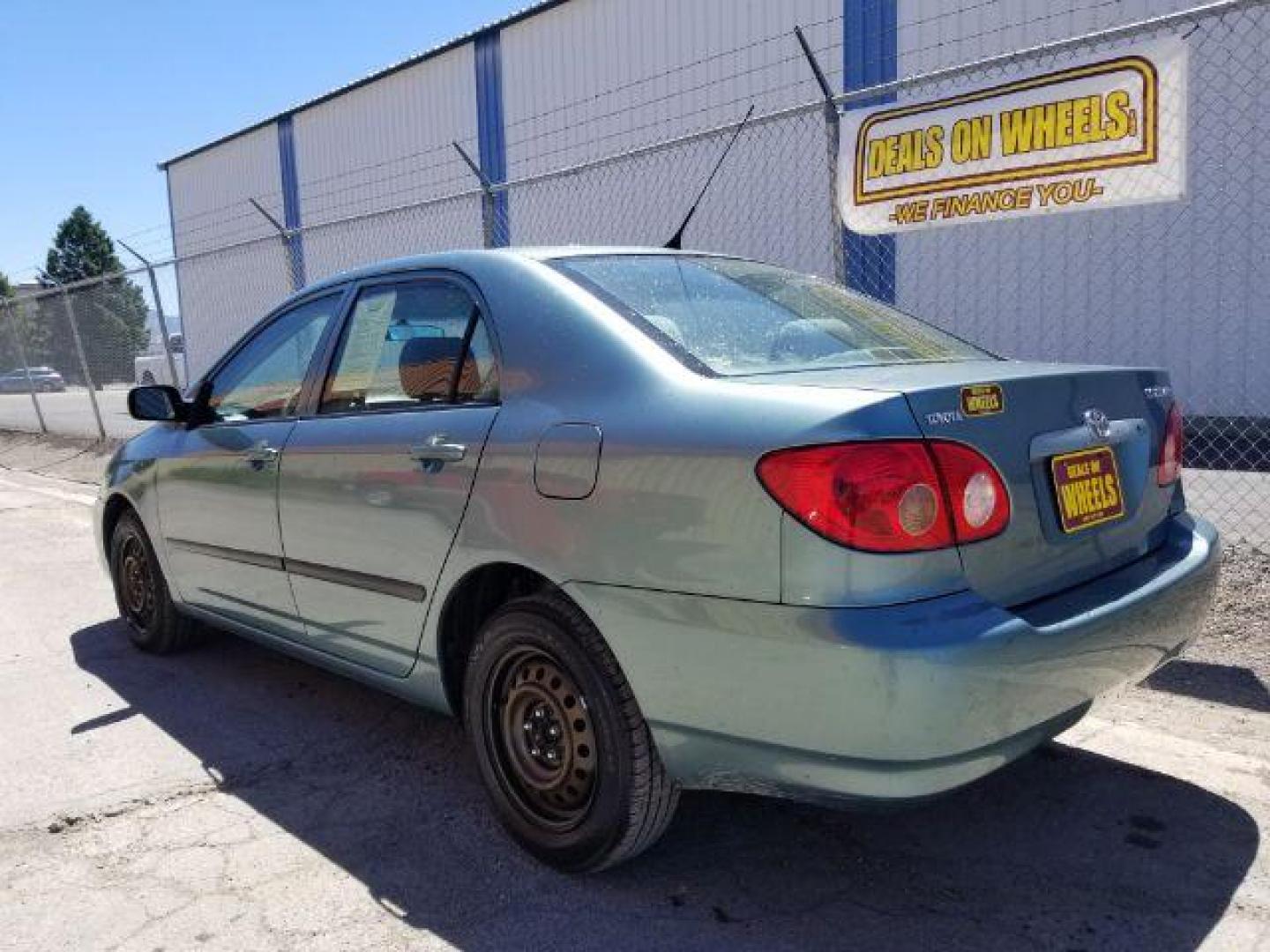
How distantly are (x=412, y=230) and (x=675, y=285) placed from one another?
16597 millimetres

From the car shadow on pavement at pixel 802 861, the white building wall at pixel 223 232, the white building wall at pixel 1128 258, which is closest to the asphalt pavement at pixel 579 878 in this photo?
the car shadow on pavement at pixel 802 861

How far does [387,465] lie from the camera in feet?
10.0

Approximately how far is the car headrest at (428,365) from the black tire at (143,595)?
2.01 m

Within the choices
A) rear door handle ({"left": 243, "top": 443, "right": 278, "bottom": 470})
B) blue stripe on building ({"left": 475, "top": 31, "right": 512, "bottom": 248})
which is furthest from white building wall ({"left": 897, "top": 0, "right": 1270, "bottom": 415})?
rear door handle ({"left": 243, "top": 443, "right": 278, "bottom": 470})

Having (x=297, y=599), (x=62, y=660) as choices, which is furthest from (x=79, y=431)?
(x=297, y=599)

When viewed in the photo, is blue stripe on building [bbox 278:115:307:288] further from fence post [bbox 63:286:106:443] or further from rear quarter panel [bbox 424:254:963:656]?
rear quarter panel [bbox 424:254:963:656]

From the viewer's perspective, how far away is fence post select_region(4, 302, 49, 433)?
15789 millimetres

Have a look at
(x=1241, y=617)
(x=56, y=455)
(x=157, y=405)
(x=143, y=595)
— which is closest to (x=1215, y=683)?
(x=1241, y=617)

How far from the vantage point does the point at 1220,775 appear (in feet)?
10.2

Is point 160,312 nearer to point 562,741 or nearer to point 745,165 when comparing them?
point 745,165

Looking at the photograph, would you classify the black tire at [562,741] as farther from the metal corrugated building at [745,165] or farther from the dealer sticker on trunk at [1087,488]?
the metal corrugated building at [745,165]

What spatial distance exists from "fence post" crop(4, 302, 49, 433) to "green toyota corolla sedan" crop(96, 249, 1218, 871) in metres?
14.5

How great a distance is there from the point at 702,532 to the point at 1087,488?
0.94 meters

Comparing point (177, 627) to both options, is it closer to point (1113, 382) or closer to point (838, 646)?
point (838, 646)
